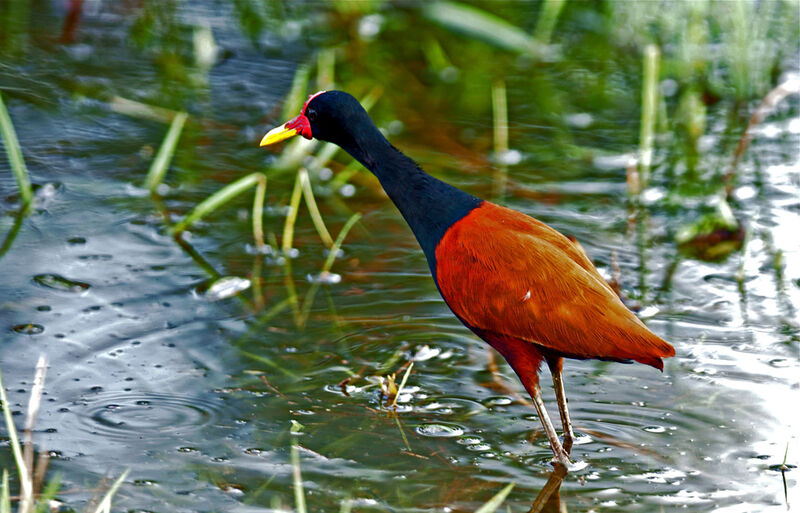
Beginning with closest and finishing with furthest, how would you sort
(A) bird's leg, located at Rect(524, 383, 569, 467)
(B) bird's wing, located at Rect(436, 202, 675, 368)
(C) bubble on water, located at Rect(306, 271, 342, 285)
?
(B) bird's wing, located at Rect(436, 202, 675, 368), (A) bird's leg, located at Rect(524, 383, 569, 467), (C) bubble on water, located at Rect(306, 271, 342, 285)

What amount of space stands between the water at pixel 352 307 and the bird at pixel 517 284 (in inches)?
16.0

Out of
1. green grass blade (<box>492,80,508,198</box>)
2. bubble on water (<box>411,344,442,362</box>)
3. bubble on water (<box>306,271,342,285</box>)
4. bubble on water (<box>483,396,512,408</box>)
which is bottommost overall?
bubble on water (<box>483,396,512,408</box>)

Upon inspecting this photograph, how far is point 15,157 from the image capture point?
16.4 ft

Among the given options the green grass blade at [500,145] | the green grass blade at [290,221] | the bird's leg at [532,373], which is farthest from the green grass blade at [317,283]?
the bird's leg at [532,373]

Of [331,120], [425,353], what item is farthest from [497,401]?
[331,120]

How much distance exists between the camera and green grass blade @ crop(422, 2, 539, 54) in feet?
25.1

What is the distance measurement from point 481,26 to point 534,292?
15.1ft

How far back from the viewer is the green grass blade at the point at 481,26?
7641 millimetres

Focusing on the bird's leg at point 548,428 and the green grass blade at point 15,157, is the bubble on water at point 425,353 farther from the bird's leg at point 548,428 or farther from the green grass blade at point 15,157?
the green grass blade at point 15,157

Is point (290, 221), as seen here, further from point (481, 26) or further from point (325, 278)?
point (481, 26)

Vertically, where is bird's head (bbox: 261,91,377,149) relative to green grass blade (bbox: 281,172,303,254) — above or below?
above

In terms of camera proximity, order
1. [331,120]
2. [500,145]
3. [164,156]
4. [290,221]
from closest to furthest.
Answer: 1. [331,120]
2. [290,221]
3. [164,156]
4. [500,145]

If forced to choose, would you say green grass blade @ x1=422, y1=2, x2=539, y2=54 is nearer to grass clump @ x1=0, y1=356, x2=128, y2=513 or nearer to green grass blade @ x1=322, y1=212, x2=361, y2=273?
green grass blade @ x1=322, y1=212, x2=361, y2=273

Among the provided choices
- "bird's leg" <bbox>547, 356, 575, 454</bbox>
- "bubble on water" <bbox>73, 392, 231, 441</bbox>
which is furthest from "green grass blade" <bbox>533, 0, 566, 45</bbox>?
"bubble on water" <bbox>73, 392, 231, 441</bbox>
